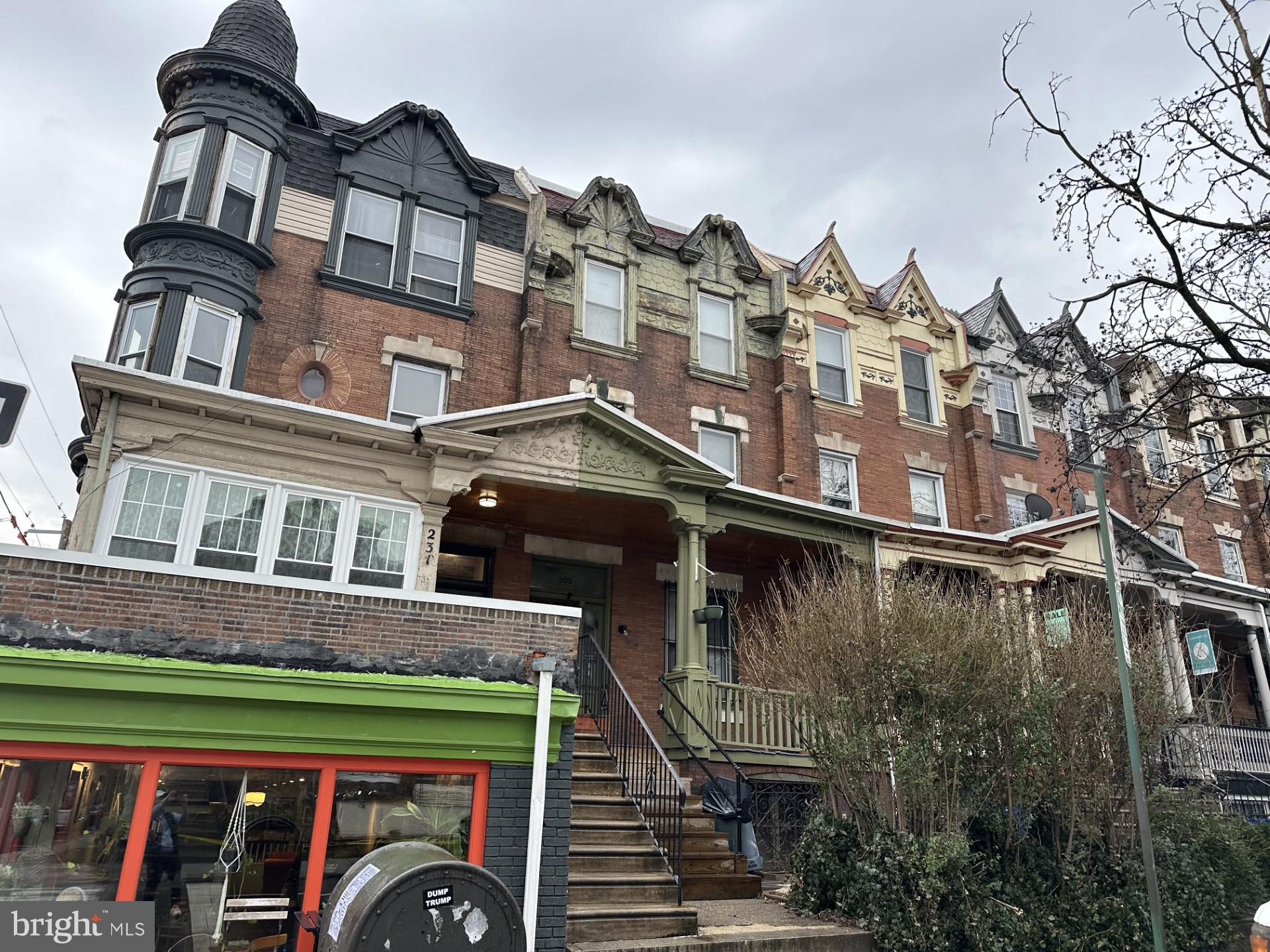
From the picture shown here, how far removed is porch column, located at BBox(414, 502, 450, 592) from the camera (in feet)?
38.1

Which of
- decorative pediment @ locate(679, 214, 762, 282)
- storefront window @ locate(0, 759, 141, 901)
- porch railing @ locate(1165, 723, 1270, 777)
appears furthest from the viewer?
decorative pediment @ locate(679, 214, 762, 282)

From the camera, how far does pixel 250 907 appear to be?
684cm

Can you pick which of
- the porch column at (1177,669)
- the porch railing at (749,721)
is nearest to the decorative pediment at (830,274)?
the porch column at (1177,669)

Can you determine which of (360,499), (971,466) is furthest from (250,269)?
(971,466)

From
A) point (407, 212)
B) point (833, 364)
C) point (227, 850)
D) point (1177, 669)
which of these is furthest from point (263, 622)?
point (833, 364)

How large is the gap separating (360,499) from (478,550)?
3541mm

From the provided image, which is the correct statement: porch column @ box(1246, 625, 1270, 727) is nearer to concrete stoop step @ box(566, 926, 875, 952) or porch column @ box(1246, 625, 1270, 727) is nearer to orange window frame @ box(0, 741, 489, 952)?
concrete stoop step @ box(566, 926, 875, 952)

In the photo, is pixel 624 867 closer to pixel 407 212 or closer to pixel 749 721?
pixel 749 721

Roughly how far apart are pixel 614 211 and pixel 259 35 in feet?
24.0

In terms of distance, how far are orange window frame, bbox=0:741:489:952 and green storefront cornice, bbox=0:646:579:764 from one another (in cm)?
8

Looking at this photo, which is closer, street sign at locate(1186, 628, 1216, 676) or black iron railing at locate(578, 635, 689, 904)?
black iron railing at locate(578, 635, 689, 904)

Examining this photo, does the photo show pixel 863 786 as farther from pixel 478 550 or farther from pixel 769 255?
pixel 769 255

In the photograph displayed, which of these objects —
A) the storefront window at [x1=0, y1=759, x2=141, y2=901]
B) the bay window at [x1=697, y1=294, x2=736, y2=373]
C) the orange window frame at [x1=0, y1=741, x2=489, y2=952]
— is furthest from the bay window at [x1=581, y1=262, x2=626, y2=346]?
the storefront window at [x1=0, y1=759, x2=141, y2=901]

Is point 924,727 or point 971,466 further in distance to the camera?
point 971,466
